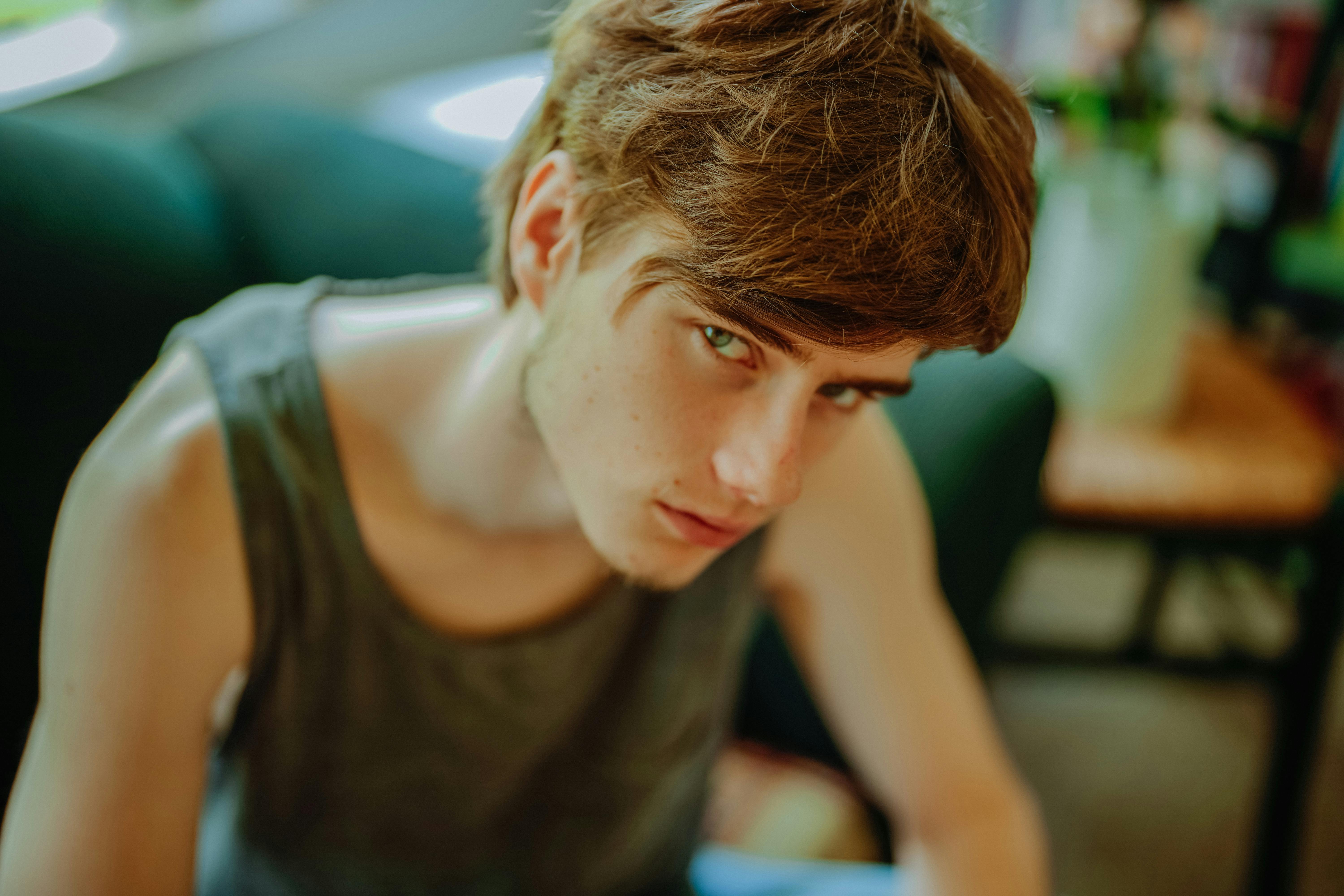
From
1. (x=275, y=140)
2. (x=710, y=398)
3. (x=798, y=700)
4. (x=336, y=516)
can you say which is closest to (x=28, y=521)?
(x=336, y=516)

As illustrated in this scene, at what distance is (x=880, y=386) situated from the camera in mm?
659

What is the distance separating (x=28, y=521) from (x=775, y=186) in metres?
0.64

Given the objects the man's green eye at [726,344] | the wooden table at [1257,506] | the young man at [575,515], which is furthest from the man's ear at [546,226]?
the wooden table at [1257,506]

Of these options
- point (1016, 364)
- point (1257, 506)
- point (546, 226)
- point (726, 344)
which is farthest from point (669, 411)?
point (1257, 506)

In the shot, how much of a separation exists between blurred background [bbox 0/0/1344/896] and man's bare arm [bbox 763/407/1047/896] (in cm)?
19

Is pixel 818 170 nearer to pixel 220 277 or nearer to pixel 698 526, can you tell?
pixel 698 526

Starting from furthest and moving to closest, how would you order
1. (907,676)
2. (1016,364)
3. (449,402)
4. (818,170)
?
(1016,364)
(907,676)
(449,402)
(818,170)

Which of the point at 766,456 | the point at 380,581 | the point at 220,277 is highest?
the point at 220,277

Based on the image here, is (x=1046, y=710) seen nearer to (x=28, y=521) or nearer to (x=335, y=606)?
(x=335, y=606)

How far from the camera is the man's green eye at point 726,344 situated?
0.63 m

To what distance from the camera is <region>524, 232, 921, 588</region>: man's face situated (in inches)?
24.7

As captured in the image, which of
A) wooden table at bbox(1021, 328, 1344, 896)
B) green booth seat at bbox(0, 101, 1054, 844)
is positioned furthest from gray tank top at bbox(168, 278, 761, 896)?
wooden table at bbox(1021, 328, 1344, 896)

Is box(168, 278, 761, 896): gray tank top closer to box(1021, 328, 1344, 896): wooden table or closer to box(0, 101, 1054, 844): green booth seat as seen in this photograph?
box(0, 101, 1054, 844): green booth seat

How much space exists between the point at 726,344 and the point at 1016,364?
63 centimetres
